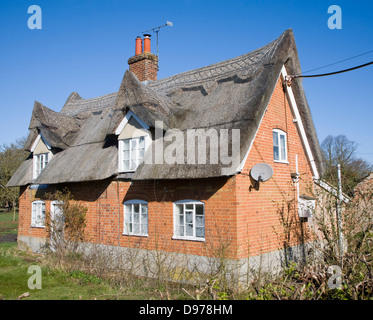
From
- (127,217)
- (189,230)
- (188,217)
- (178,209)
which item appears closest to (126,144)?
(127,217)

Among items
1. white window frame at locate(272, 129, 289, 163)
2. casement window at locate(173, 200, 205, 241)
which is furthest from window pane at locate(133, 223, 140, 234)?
white window frame at locate(272, 129, 289, 163)

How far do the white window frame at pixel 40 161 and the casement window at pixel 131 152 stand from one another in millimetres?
4958

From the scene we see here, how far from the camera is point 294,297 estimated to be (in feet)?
20.2

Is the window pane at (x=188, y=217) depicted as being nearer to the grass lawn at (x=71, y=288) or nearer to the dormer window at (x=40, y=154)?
the grass lawn at (x=71, y=288)

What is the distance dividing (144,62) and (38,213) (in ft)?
27.1

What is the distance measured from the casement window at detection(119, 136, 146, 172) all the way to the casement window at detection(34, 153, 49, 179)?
17.0ft

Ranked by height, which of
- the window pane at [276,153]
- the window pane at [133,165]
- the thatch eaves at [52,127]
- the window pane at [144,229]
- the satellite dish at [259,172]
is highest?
the thatch eaves at [52,127]

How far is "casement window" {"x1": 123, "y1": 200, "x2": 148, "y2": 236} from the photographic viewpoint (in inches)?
404

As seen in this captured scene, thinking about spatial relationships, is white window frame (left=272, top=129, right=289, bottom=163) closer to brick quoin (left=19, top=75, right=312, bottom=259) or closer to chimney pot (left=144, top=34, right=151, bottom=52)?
brick quoin (left=19, top=75, right=312, bottom=259)

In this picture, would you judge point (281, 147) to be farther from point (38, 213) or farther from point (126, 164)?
point (38, 213)

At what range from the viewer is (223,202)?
851cm

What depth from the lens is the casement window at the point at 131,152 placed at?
10.6 m

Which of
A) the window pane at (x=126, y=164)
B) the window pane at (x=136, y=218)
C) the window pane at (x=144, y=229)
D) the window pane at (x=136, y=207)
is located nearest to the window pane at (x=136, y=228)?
the window pane at (x=136, y=218)
